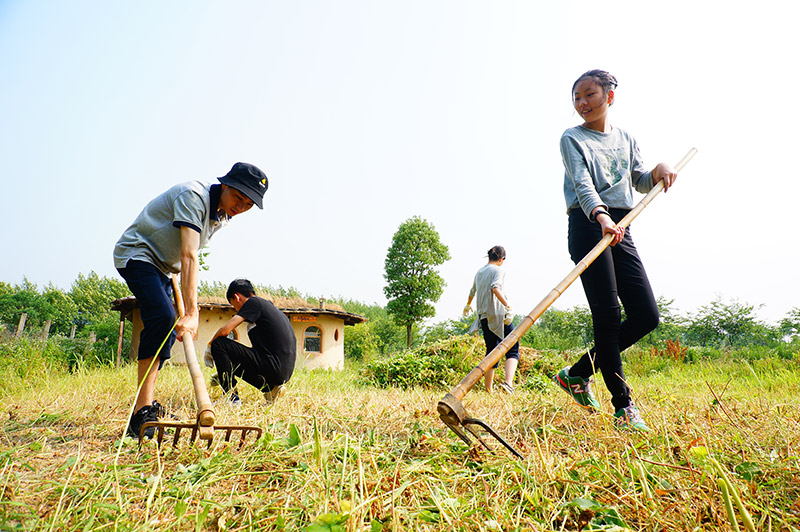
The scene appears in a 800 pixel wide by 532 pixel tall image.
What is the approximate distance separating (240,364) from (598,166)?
3076 millimetres

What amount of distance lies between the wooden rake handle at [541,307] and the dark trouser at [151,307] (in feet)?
5.53

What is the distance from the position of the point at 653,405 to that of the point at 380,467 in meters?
2.12

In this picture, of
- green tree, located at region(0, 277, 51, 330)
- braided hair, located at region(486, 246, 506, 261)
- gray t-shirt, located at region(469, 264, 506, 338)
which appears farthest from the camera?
green tree, located at region(0, 277, 51, 330)

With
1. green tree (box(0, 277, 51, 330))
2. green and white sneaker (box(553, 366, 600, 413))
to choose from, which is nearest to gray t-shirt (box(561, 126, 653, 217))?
green and white sneaker (box(553, 366, 600, 413))

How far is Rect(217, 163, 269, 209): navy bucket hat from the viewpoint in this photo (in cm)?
262

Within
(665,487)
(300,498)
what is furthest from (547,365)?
(300,498)

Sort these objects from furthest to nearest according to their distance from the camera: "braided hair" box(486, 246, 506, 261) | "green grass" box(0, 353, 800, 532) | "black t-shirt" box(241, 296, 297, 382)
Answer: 1. "braided hair" box(486, 246, 506, 261)
2. "black t-shirt" box(241, 296, 297, 382)
3. "green grass" box(0, 353, 800, 532)

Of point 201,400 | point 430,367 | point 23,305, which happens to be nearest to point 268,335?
point 201,400

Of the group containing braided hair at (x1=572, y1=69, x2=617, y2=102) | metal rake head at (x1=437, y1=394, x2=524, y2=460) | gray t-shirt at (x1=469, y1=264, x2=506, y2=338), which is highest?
braided hair at (x1=572, y1=69, x2=617, y2=102)

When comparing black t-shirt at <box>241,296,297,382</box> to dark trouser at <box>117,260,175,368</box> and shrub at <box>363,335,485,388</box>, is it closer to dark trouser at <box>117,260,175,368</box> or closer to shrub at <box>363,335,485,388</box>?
dark trouser at <box>117,260,175,368</box>

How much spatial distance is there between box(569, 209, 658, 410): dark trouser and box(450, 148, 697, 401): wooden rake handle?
0.39 ft

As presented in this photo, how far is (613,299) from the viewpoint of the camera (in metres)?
2.44

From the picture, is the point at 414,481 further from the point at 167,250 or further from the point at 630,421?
the point at 167,250

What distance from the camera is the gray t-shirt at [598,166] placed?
2582 mm
